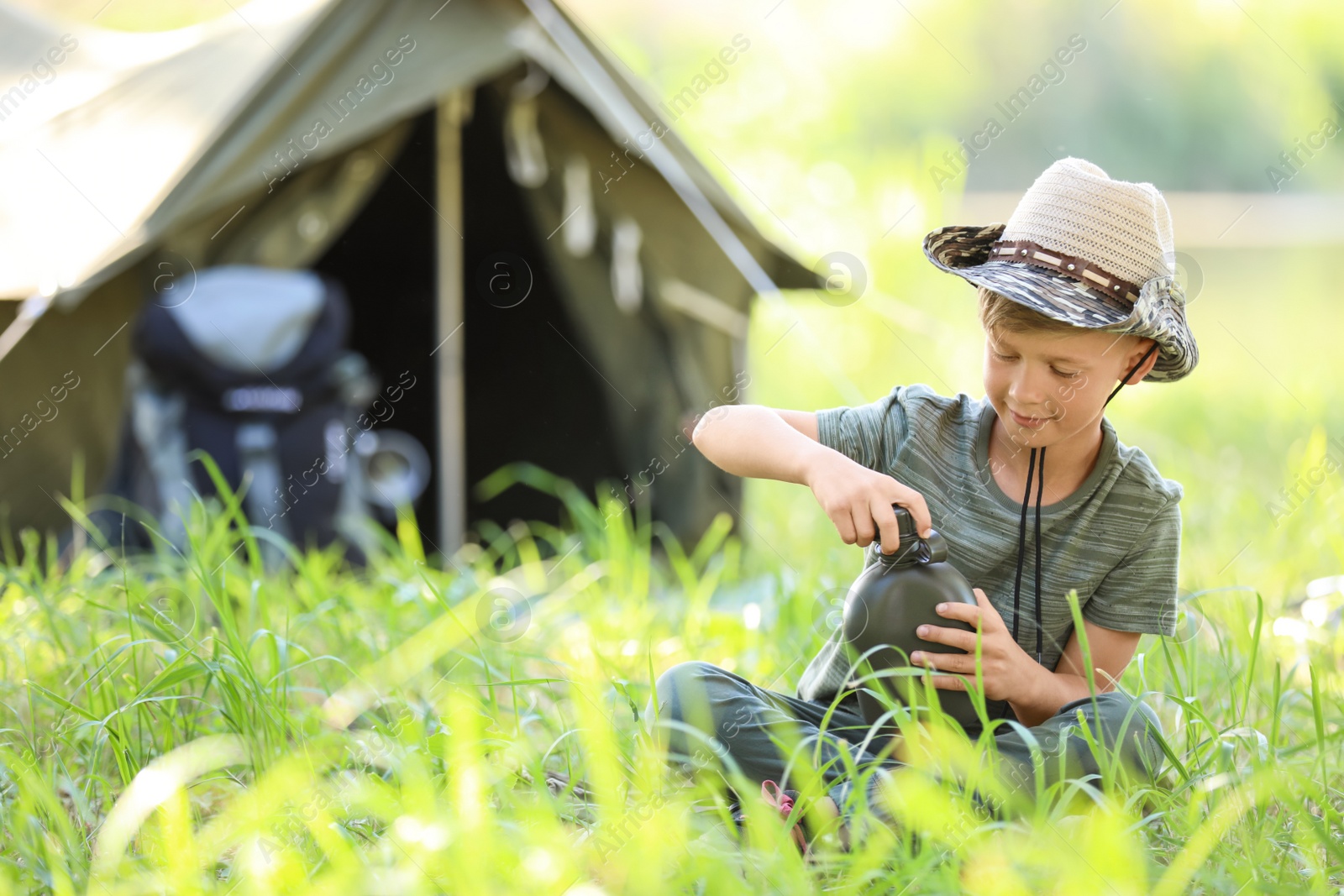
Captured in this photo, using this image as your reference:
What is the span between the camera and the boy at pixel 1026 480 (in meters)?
1.32

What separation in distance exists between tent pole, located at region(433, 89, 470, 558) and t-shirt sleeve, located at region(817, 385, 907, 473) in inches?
77.3

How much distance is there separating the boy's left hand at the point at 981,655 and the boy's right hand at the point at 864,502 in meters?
0.10

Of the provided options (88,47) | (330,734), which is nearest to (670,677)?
(330,734)

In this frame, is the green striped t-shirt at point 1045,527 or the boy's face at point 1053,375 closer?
the boy's face at point 1053,375

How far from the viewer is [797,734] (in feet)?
4.48

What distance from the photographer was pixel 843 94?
11.4 meters

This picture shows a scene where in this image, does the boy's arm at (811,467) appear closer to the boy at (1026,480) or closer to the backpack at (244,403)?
the boy at (1026,480)

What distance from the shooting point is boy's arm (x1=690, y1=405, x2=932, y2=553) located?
126 centimetres

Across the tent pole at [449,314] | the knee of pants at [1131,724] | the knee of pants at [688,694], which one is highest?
the tent pole at [449,314]

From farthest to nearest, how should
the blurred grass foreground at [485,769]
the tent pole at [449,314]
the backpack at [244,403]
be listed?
the tent pole at [449,314] < the backpack at [244,403] < the blurred grass foreground at [485,769]

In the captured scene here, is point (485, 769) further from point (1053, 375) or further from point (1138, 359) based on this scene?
point (1138, 359)

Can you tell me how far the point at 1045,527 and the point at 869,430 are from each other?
9.7 inches

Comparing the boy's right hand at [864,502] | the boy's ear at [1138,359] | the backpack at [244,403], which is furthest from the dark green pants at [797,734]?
the backpack at [244,403]

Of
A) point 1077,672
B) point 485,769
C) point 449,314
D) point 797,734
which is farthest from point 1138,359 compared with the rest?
point 449,314
